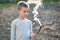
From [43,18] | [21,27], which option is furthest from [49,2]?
[21,27]

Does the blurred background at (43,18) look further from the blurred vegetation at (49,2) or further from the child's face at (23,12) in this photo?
the child's face at (23,12)

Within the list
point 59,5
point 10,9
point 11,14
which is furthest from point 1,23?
point 59,5

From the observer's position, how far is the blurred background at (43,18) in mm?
4499

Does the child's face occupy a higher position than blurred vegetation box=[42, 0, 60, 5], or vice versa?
the child's face

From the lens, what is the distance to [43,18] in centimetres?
577

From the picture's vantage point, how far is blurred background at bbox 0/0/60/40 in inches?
177

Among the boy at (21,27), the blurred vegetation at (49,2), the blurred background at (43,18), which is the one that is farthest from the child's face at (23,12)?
the blurred vegetation at (49,2)

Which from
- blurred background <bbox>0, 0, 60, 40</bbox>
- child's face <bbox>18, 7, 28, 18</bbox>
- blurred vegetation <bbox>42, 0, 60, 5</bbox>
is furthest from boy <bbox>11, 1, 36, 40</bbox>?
blurred vegetation <bbox>42, 0, 60, 5</bbox>

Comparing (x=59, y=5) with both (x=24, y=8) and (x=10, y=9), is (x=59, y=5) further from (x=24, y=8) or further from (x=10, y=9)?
(x=24, y=8)

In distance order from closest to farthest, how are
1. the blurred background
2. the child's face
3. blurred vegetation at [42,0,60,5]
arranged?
the child's face
the blurred background
blurred vegetation at [42,0,60,5]

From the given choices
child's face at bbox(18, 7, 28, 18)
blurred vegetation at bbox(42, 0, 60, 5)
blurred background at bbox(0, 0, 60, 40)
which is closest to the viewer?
child's face at bbox(18, 7, 28, 18)

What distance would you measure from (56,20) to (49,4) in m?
1.82

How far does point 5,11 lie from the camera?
21.1ft

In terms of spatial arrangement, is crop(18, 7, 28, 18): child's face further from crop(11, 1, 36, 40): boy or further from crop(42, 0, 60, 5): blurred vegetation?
crop(42, 0, 60, 5): blurred vegetation
